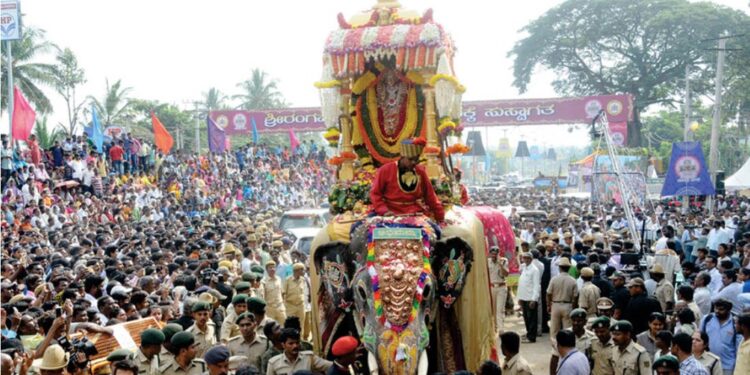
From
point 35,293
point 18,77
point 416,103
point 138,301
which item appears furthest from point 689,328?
point 18,77

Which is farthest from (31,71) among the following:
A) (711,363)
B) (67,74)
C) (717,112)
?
(711,363)

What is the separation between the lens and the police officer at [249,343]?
23.5 feet

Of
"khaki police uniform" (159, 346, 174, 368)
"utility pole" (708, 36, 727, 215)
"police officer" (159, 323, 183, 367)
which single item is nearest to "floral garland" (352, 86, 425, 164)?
"police officer" (159, 323, 183, 367)

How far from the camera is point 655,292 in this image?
972cm

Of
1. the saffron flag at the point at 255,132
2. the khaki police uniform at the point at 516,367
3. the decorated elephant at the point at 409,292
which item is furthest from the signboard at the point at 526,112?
the khaki police uniform at the point at 516,367

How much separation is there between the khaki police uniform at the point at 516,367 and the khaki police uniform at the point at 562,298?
4394 millimetres

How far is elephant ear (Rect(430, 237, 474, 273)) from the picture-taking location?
7.96m

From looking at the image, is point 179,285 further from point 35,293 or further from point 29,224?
point 29,224

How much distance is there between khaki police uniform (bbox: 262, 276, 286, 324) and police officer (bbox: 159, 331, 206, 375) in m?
4.34

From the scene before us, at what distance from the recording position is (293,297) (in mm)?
Answer: 10758

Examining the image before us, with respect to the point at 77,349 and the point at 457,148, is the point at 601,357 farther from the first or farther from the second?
the point at 77,349

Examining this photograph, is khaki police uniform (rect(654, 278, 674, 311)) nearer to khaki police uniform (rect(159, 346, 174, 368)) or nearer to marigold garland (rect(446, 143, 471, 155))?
marigold garland (rect(446, 143, 471, 155))

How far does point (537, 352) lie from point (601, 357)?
4.41 metres

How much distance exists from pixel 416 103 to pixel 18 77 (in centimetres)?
2845
